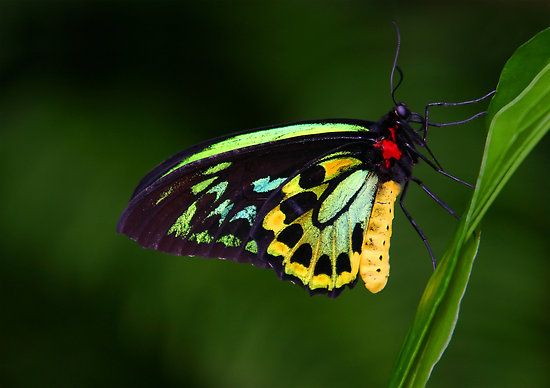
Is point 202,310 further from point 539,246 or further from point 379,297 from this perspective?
point 539,246

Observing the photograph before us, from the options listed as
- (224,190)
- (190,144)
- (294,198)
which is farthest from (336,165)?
(190,144)

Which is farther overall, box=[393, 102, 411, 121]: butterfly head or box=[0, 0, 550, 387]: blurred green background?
box=[0, 0, 550, 387]: blurred green background

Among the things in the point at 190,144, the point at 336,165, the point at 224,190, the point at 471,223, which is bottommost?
the point at 471,223

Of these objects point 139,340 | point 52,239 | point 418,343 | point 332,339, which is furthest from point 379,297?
point 418,343

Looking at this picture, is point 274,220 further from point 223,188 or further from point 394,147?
point 394,147

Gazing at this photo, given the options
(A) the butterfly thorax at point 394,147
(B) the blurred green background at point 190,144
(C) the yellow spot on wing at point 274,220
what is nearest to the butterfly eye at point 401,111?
(A) the butterfly thorax at point 394,147

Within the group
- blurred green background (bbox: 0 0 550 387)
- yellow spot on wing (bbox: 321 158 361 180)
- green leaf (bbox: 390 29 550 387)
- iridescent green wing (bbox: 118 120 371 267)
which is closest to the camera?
green leaf (bbox: 390 29 550 387)

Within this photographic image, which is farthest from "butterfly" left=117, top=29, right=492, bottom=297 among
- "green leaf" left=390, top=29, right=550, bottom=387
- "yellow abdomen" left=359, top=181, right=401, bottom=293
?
"green leaf" left=390, top=29, right=550, bottom=387

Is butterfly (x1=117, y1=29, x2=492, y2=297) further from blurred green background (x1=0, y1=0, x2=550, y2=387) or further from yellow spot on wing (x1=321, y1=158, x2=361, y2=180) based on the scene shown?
blurred green background (x1=0, y1=0, x2=550, y2=387)
